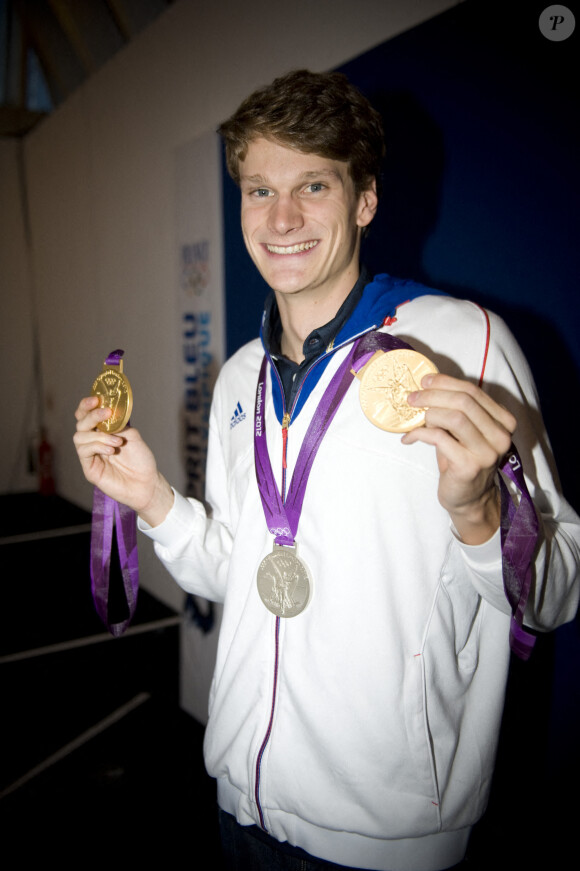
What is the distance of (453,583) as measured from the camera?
1.02 metres

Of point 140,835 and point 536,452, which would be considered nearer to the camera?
point 536,452

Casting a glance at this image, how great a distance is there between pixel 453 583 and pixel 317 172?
2.78 ft

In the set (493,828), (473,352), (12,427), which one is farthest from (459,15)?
(12,427)

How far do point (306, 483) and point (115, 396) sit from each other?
0.46 metres

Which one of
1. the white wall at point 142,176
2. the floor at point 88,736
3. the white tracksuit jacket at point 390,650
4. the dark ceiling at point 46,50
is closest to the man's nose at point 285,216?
the white tracksuit jacket at point 390,650

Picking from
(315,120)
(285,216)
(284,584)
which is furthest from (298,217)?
(284,584)

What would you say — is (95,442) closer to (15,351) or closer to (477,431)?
(477,431)

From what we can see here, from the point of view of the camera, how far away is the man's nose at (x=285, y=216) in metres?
1.12

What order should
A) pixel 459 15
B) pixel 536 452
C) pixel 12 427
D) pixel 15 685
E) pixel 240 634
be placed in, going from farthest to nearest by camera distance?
pixel 12 427 < pixel 15 685 < pixel 459 15 < pixel 240 634 < pixel 536 452

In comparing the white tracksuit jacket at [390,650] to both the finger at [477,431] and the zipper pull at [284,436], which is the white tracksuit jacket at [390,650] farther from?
the finger at [477,431]

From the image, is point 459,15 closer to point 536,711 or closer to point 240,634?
point 240,634

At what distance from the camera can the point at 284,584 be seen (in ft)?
3.51

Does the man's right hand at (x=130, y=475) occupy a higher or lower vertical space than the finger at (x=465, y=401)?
lower

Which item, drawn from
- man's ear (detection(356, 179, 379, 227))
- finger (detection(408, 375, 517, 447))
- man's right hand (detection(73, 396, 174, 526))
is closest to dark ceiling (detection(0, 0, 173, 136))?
man's ear (detection(356, 179, 379, 227))
